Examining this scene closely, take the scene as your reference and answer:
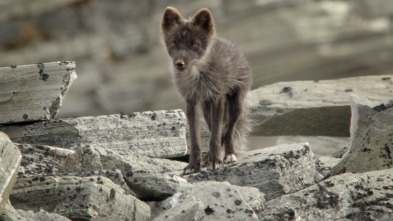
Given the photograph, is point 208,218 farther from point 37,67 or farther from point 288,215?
point 37,67

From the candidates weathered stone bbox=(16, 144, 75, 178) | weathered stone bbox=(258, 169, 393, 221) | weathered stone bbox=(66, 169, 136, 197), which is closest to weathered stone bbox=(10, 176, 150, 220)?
weathered stone bbox=(66, 169, 136, 197)

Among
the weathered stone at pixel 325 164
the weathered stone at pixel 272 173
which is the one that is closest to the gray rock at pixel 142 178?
the weathered stone at pixel 272 173

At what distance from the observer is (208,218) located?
313cm

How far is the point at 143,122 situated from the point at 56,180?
5.00 ft

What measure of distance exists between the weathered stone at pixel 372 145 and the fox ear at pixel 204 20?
1.41m

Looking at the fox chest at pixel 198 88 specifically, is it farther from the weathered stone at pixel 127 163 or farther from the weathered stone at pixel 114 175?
the weathered stone at pixel 114 175

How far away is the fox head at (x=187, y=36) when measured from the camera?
14.7ft

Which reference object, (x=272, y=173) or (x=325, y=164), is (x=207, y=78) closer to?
(x=272, y=173)

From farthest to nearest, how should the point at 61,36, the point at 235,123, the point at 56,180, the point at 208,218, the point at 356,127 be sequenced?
the point at 61,36 < the point at 235,123 < the point at 356,127 < the point at 56,180 < the point at 208,218

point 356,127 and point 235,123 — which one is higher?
point 356,127

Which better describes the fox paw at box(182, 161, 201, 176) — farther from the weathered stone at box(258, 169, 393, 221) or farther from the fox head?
→ the weathered stone at box(258, 169, 393, 221)

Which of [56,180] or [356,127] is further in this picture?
[356,127]

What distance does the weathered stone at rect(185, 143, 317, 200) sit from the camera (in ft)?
13.1

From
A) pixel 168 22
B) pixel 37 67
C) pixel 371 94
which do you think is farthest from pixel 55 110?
pixel 371 94
